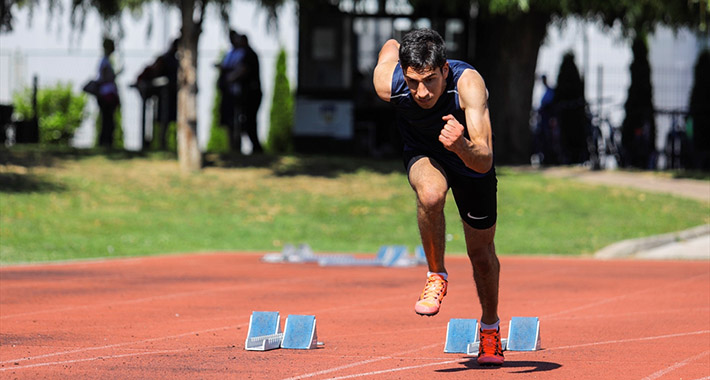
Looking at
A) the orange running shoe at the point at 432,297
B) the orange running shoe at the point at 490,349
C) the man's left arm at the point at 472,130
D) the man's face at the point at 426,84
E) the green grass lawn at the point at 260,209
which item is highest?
the man's face at the point at 426,84

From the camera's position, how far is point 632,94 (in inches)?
1154

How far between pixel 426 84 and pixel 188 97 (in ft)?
55.7

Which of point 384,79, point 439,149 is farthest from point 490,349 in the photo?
point 384,79

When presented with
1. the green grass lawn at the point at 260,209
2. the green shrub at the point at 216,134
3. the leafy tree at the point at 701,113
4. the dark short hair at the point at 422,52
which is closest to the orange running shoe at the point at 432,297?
the dark short hair at the point at 422,52

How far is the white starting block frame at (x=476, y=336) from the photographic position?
7557mm

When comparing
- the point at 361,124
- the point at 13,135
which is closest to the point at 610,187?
the point at 361,124

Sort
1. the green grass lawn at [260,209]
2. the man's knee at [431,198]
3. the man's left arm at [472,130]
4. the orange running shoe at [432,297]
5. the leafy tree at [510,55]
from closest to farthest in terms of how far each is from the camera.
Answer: the man's left arm at [472,130] < the orange running shoe at [432,297] < the man's knee at [431,198] < the green grass lawn at [260,209] < the leafy tree at [510,55]

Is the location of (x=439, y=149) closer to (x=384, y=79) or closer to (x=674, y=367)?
(x=384, y=79)

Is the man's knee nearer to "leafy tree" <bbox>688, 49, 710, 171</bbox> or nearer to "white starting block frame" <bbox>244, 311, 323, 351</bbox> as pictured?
"white starting block frame" <bbox>244, 311, 323, 351</bbox>

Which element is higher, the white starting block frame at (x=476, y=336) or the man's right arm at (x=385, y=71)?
the man's right arm at (x=385, y=71)

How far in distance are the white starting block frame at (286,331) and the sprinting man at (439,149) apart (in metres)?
1.19

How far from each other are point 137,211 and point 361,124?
8.55 meters

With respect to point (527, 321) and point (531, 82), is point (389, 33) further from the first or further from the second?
point (527, 321)

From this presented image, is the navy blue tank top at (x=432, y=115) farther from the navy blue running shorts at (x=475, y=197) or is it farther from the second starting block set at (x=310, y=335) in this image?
the second starting block set at (x=310, y=335)
